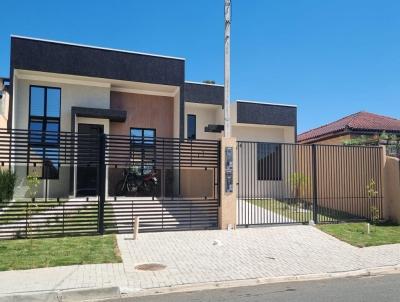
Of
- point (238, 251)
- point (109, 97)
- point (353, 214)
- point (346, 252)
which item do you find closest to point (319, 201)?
point (353, 214)

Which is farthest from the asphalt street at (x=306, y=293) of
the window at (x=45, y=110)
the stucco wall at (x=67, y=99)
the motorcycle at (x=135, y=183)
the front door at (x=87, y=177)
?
the stucco wall at (x=67, y=99)

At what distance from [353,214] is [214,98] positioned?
9.01 metres

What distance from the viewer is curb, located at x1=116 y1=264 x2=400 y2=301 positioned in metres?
6.99

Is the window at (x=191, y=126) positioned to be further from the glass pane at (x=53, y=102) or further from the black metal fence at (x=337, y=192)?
the glass pane at (x=53, y=102)

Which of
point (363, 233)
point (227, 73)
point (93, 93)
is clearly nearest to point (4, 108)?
point (93, 93)

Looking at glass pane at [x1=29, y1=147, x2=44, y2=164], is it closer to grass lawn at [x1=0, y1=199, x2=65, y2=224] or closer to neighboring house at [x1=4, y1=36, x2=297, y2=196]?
grass lawn at [x1=0, y1=199, x2=65, y2=224]

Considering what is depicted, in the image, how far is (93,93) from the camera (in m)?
18.5

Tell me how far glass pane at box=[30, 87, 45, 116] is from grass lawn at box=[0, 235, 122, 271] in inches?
334

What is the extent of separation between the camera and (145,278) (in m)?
7.69

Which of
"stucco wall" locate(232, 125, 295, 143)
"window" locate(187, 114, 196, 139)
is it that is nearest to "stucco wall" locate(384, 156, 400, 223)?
"stucco wall" locate(232, 125, 295, 143)

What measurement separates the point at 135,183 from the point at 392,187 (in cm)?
1047

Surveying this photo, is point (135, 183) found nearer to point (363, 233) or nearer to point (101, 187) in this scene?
point (101, 187)

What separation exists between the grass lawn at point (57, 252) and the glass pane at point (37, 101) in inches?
334

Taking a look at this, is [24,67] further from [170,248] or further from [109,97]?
[170,248]
